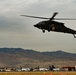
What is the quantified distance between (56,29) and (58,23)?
11.0 feet

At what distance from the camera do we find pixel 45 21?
79.5 m

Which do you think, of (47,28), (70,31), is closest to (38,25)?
(47,28)

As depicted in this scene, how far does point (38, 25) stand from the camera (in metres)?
76.8

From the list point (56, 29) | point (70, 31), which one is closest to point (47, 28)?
point (56, 29)

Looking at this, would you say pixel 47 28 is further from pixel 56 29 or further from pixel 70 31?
pixel 70 31

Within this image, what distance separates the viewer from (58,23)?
254 ft

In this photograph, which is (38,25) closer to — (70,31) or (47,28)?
(47,28)

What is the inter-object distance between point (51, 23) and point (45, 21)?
2.64 meters

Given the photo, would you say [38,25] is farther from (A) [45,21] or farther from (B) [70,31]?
(B) [70,31]

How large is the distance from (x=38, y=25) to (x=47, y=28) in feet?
9.96

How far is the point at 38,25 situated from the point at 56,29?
5.11 metres

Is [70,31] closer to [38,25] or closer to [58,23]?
[58,23]

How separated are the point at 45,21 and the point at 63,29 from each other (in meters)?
5.60

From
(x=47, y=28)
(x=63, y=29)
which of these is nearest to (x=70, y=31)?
(x=63, y=29)
